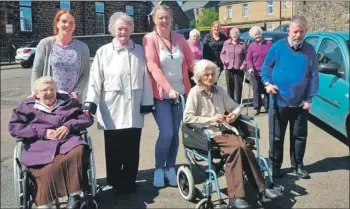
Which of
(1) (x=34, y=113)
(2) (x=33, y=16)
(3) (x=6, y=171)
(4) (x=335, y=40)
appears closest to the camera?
(1) (x=34, y=113)

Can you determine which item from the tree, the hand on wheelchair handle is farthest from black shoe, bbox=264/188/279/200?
the tree

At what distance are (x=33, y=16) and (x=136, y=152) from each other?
80.1 feet

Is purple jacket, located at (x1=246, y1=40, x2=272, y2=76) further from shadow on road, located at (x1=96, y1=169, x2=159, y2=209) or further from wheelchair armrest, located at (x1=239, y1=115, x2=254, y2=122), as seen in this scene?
shadow on road, located at (x1=96, y1=169, x2=159, y2=209)

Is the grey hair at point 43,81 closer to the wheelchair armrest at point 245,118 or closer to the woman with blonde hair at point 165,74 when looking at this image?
the woman with blonde hair at point 165,74

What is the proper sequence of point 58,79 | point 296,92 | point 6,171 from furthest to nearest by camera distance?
point 6,171
point 296,92
point 58,79

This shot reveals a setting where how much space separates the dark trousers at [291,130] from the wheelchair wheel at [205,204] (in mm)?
1272

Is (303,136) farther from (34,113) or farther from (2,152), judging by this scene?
(2,152)

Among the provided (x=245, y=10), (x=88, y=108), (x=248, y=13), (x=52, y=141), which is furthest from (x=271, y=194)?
(x=245, y=10)

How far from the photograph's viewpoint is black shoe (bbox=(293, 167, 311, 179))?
460cm

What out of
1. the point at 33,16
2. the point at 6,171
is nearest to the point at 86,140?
the point at 6,171

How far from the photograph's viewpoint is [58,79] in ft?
13.2

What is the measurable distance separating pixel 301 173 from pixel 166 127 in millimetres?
1670

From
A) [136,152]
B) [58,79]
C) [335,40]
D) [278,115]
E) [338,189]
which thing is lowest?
[338,189]

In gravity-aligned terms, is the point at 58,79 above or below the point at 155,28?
below
